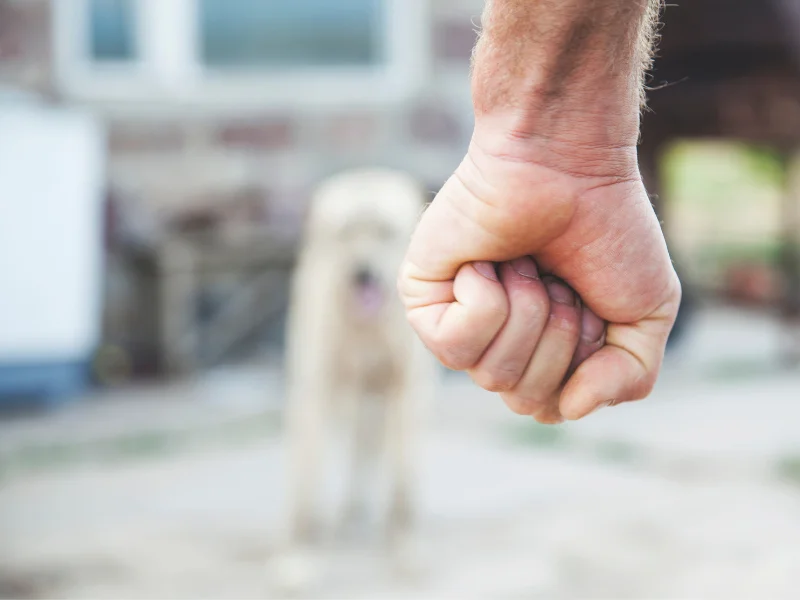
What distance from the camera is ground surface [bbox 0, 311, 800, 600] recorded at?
2.77m

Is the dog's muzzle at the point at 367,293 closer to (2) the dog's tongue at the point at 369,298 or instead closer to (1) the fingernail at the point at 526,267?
(2) the dog's tongue at the point at 369,298

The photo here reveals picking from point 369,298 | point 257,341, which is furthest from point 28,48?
point 369,298

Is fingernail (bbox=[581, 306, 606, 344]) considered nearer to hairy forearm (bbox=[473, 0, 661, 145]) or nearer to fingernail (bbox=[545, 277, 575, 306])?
fingernail (bbox=[545, 277, 575, 306])

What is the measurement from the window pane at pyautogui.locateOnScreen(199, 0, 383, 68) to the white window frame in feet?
0.24

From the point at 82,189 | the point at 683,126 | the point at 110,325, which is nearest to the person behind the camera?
the point at 82,189

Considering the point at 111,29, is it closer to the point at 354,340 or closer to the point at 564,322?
the point at 354,340

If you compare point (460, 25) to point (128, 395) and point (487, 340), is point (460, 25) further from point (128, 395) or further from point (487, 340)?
point (487, 340)

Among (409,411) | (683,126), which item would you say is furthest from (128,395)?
(683,126)

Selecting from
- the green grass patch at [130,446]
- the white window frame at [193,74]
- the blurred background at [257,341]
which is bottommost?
the green grass patch at [130,446]

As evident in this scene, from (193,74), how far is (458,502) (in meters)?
3.77

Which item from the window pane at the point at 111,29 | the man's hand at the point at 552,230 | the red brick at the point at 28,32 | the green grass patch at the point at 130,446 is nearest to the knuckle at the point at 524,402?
the man's hand at the point at 552,230

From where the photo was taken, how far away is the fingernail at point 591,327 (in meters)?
0.93

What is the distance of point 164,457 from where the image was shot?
4.07m

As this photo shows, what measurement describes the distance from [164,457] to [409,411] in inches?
64.1
